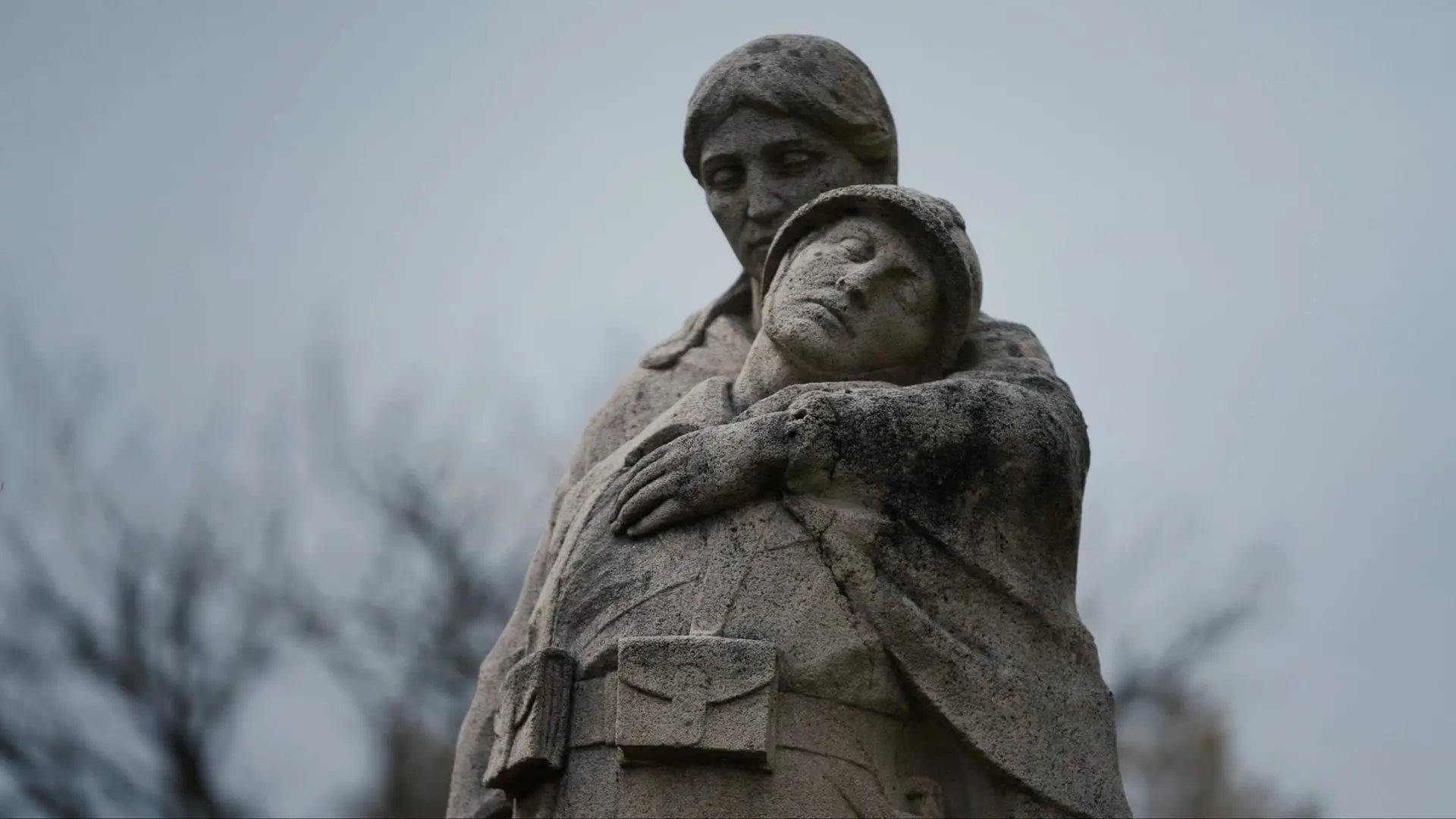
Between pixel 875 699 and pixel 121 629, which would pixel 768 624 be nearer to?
pixel 875 699

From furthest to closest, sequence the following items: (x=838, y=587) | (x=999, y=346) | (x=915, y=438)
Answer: (x=999, y=346)
(x=915, y=438)
(x=838, y=587)

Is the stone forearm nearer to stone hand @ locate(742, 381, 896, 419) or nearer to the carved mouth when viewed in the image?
stone hand @ locate(742, 381, 896, 419)

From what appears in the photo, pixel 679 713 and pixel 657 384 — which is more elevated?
pixel 657 384

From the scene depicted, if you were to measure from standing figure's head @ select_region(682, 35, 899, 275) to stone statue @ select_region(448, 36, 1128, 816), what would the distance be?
1.79 ft

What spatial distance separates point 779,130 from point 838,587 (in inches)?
64.7

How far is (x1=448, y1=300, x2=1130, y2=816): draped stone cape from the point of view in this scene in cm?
421

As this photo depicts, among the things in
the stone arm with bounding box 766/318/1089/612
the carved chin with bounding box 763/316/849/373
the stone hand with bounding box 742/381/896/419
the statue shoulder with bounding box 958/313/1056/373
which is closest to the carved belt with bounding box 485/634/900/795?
the stone arm with bounding box 766/318/1089/612

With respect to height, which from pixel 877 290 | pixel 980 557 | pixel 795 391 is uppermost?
pixel 877 290

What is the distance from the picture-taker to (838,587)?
4234 millimetres

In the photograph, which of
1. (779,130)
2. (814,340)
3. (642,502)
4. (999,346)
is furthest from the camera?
(779,130)

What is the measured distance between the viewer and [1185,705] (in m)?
10.7

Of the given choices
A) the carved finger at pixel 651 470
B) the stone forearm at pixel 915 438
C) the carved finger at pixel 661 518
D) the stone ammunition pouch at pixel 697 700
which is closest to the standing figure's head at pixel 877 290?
the stone forearm at pixel 915 438

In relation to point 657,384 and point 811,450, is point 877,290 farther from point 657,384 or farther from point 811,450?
point 657,384

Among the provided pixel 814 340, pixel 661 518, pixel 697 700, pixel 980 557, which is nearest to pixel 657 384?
pixel 814 340
